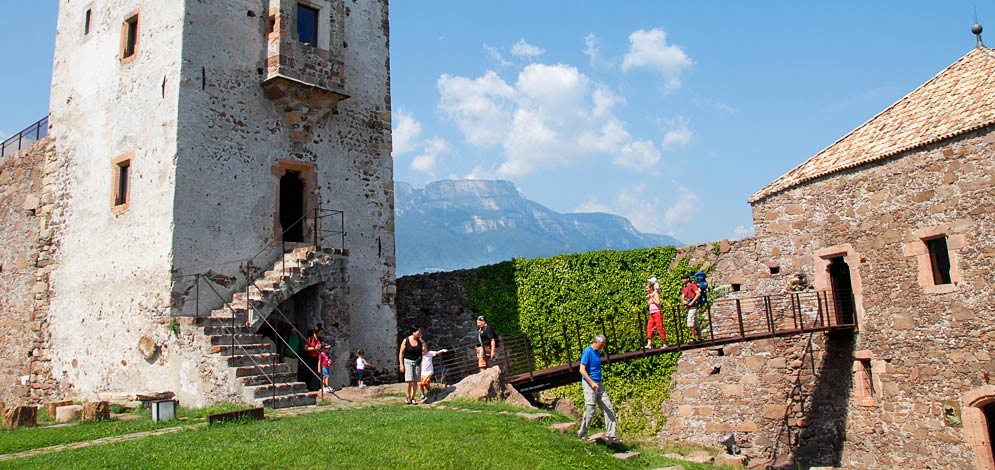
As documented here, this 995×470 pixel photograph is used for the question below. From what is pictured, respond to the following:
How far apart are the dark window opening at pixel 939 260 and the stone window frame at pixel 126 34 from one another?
1940 centimetres

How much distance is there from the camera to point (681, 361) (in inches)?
817

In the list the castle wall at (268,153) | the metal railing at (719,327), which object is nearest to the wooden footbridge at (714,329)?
the metal railing at (719,327)

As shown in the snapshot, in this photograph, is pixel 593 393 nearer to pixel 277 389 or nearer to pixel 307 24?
pixel 277 389

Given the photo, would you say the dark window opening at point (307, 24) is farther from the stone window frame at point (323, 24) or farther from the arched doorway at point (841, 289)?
the arched doorway at point (841, 289)

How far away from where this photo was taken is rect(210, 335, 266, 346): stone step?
16469 millimetres

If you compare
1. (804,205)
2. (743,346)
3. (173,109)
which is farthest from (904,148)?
(173,109)

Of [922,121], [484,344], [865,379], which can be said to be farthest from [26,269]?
[922,121]

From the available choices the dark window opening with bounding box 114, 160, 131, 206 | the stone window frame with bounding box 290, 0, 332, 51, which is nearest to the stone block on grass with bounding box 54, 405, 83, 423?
the dark window opening with bounding box 114, 160, 131, 206

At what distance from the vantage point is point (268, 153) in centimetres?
1980

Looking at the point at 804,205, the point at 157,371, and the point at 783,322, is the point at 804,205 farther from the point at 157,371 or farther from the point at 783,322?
the point at 157,371

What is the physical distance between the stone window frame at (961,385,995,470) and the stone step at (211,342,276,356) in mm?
14886

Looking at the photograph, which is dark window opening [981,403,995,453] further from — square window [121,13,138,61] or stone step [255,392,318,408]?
square window [121,13,138,61]

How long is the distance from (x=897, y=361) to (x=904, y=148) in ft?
15.8

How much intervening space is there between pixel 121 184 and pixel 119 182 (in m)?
0.07
